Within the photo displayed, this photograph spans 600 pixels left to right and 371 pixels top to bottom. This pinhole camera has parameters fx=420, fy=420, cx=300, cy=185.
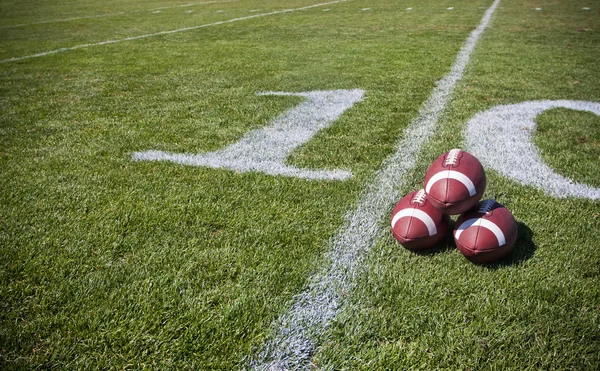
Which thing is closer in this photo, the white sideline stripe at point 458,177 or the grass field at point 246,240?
the grass field at point 246,240

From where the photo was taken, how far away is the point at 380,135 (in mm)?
3689

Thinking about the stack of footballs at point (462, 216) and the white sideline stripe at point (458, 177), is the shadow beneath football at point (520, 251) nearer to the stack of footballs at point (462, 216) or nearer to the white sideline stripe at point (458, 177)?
the stack of footballs at point (462, 216)

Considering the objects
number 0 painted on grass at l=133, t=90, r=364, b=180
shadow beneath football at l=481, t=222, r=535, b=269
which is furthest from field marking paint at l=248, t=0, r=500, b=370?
shadow beneath football at l=481, t=222, r=535, b=269

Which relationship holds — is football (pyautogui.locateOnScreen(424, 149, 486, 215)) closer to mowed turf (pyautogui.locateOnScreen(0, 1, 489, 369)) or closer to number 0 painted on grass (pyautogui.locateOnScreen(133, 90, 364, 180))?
mowed turf (pyautogui.locateOnScreen(0, 1, 489, 369))

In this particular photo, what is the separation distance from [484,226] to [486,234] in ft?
0.15

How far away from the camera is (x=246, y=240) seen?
2232 millimetres

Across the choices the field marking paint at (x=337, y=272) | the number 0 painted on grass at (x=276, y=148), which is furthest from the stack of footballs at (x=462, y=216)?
the number 0 painted on grass at (x=276, y=148)

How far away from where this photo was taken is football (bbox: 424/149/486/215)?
200 cm

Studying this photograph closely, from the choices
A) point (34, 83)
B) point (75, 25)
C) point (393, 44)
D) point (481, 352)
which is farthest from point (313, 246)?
point (75, 25)

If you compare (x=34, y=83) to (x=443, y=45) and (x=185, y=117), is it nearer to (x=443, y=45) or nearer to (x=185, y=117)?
(x=185, y=117)

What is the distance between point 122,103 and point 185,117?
1.03 m

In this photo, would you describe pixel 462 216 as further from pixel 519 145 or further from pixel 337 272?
pixel 519 145

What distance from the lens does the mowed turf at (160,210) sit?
1.67 m

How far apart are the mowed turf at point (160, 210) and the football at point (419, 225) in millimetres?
384
